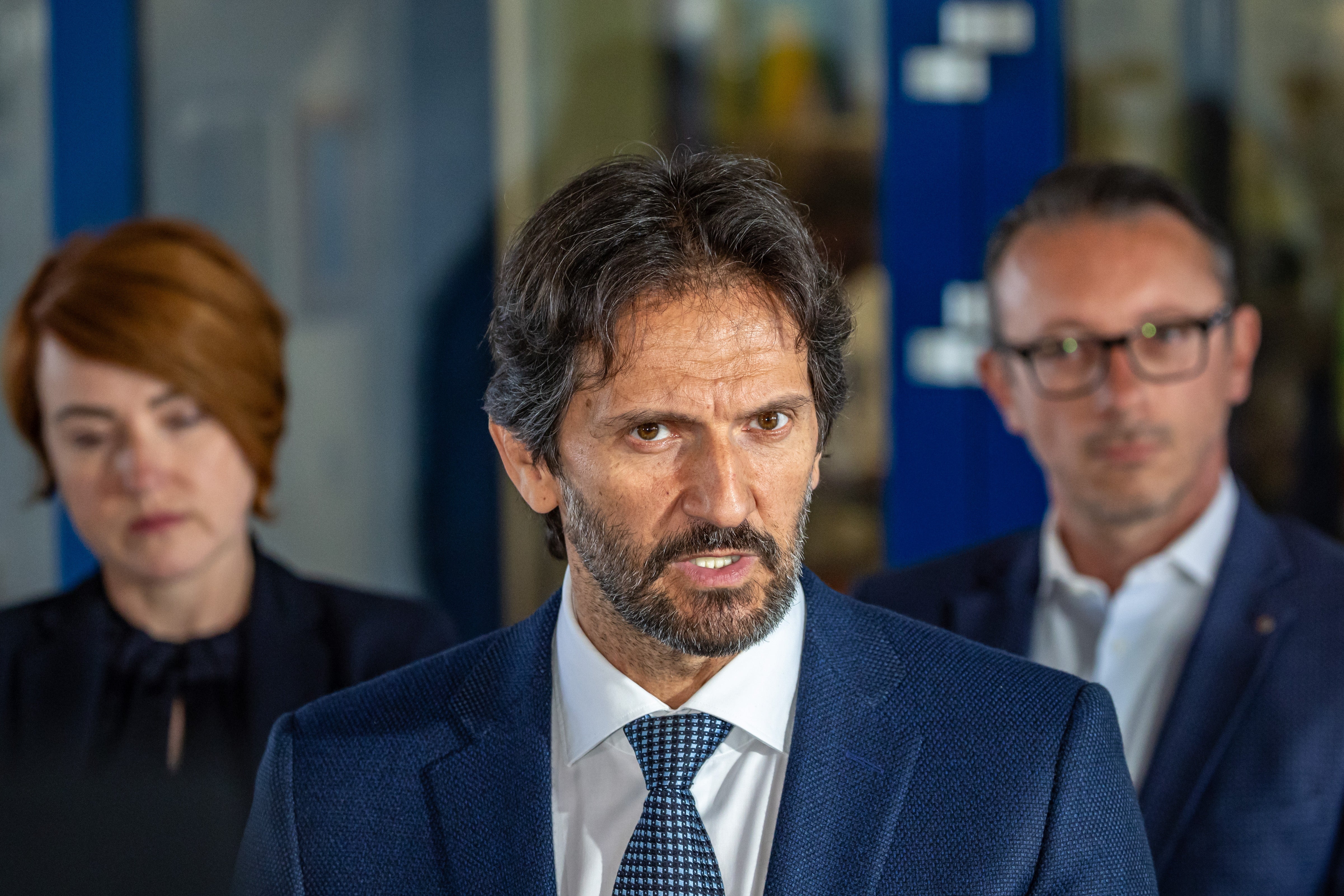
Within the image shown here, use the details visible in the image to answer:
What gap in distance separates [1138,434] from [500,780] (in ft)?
4.09

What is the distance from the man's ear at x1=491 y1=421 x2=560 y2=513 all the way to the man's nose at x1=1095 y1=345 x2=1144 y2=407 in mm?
1019

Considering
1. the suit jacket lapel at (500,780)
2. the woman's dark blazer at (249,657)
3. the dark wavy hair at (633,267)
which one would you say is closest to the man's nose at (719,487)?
the dark wavy hair at (633,267)

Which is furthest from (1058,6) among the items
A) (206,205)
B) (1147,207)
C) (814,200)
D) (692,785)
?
(692,785)

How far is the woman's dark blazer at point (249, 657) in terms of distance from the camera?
2301mm

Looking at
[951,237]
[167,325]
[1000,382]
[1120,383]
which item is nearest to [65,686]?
[167,325]

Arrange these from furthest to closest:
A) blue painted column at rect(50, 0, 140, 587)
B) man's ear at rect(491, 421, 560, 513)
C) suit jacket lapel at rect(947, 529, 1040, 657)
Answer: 1. blue painted column at rect(50, 0, 140, 587)
2. suit jacket lapel at rect(947, 529, 1040, 657)
3. man's ear at rect(491, 421, 560, 513)

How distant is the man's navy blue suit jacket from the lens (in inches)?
59.4

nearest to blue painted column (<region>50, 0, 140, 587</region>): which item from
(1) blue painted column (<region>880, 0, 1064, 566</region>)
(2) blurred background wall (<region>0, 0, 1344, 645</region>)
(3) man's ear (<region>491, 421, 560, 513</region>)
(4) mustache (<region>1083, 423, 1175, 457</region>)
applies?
(2) blurred background wall (<region>0, 0, 1344, 645</region>)

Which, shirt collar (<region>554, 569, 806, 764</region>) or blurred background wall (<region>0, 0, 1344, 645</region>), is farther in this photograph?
blurred background wall (<region>0, 0, 1344, 645</region>)

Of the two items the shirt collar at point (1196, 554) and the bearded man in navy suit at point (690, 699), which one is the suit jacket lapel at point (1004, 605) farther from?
the bearded man in navy suit at point (690, 699)

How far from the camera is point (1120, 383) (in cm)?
232

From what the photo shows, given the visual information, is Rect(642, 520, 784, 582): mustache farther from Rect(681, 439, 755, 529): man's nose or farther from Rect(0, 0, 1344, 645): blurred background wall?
Rect(0, 0, 1344, 645): blurred background wall

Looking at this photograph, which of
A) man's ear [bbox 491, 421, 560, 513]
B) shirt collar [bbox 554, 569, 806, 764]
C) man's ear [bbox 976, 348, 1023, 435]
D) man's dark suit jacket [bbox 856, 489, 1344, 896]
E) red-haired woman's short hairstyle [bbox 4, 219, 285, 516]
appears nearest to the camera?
shirt collar [bbox 554, 569, 806, 764]

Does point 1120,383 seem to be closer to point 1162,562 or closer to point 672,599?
point 1162,562
